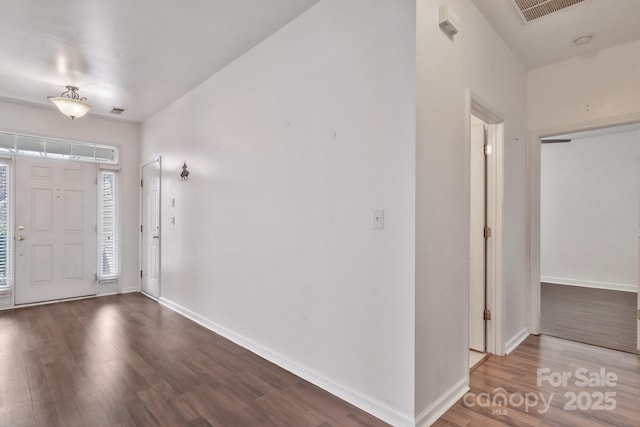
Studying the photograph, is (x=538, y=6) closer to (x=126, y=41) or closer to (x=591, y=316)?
(x=126, y=41)

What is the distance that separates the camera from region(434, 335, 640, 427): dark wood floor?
2.01 metres

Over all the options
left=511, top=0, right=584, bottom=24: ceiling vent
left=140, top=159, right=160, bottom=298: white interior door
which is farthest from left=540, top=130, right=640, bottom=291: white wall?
left=140, top=159, right=160, bottom=298: white interior door

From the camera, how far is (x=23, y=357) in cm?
295

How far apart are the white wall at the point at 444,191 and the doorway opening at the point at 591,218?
3239 mm

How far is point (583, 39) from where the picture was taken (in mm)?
2941

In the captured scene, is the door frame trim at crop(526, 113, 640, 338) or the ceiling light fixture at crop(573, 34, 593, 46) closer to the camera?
the ceiling light fixture at crop(573, 34, 593, 46)

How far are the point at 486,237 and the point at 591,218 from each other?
414cm

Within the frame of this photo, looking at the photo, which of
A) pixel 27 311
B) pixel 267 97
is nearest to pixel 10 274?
pixel 27 311

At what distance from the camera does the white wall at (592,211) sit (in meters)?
5.40

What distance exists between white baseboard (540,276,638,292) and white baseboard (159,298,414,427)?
5607 millimetres

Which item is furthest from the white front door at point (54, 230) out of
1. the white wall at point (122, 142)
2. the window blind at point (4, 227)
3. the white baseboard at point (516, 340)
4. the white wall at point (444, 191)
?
the white baseboard at point (516, 340)

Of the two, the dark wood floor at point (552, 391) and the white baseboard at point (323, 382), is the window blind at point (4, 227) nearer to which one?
the white baseboard at point (323, 382)

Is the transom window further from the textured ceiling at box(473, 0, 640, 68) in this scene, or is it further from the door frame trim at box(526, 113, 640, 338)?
the door frame trim at box(526, 113, 640, 338)

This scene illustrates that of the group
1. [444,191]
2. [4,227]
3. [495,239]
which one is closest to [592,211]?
[495,239]
